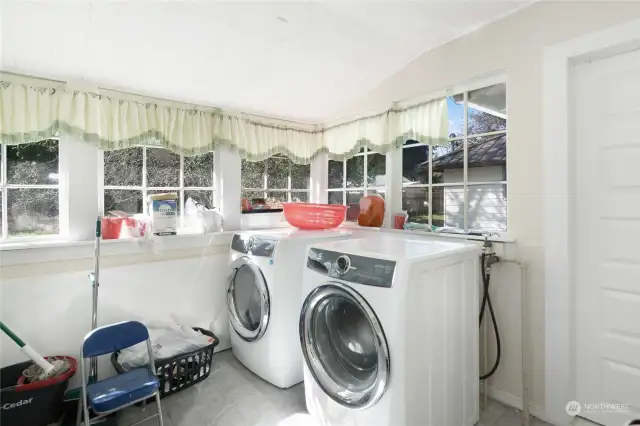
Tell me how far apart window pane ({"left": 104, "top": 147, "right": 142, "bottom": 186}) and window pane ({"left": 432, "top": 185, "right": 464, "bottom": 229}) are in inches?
96.0

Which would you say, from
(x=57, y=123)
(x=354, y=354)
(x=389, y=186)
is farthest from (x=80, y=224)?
(x=389, y=186)

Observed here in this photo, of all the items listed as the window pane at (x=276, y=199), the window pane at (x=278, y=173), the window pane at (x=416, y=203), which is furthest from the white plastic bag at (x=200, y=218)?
the window pane at (x=416, y=203)

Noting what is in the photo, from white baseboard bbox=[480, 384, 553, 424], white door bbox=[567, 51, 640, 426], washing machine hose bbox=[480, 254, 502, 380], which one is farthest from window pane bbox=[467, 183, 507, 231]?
white baseboard bbox=[480, 384, 553, 424]

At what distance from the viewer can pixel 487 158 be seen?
2219 mm

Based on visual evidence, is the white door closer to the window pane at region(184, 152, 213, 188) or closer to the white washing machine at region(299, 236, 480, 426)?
the white washing machine at region(299, 236, 480, 426)

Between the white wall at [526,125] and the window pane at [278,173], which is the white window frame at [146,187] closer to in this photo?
the window pane at [278,173]

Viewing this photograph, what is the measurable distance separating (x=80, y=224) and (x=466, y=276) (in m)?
2.59

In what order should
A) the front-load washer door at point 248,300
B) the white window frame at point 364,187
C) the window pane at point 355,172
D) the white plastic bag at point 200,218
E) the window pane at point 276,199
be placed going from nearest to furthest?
the front-load washer door at point 248,300 → the white plastic bag at point 200,218 → the white window frame at point 364,187 → the window pane at point 355,172 → the window pane at point 276,199

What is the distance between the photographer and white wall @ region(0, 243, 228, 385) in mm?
2016

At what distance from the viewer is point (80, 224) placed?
2.33 metres

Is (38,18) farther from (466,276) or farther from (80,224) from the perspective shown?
(466,276)

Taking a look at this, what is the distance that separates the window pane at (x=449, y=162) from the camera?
2.38m

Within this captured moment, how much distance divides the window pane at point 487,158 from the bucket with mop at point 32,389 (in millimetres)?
2857

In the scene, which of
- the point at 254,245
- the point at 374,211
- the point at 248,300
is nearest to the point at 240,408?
the point at 248,300
